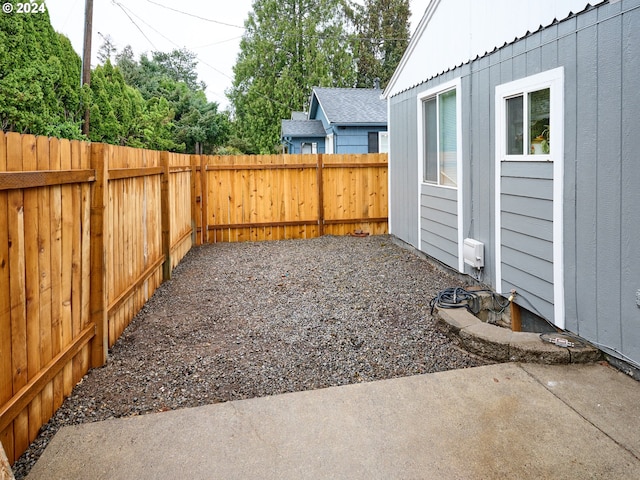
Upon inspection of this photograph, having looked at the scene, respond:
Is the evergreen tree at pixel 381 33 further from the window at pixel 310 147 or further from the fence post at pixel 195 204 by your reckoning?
the fence post at pixel 195 204

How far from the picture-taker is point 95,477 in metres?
2.22

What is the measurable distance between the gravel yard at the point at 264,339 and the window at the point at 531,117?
1699 millimetres

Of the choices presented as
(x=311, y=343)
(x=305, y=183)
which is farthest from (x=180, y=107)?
(x=311, y=343)

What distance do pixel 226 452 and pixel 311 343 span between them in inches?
65.8

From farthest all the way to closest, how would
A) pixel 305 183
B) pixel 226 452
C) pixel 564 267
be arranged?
1. pixel 305 183
2. pixel 564 267
3. pixel 226 452

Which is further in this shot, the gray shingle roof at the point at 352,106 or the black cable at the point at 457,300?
the gray shingle roof at the point at 352,106

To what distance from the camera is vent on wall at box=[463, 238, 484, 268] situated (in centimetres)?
521

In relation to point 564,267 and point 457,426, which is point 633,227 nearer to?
point 564,267

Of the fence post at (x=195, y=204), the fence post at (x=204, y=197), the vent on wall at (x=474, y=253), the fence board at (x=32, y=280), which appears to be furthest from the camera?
the fence post at (x=204, y=197)

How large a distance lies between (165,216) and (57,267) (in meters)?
3.40

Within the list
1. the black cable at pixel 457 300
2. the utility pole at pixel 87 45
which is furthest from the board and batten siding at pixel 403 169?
the utility pole at pixel 87 45

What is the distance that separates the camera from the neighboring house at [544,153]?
318 cm

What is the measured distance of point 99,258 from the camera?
134 inches

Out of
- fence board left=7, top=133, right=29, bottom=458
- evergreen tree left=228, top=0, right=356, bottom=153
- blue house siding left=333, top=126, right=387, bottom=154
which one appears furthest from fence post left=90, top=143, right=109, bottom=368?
evergreen tree left=228, top=0, right=356, bottom=153
